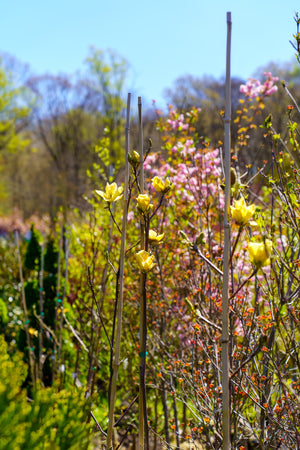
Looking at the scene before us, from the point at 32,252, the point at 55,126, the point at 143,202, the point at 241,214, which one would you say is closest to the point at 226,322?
the point at 241,214

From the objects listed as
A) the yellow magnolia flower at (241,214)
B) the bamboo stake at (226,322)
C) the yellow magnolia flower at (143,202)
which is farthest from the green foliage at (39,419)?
the yellow magnolia flower at (241,214)

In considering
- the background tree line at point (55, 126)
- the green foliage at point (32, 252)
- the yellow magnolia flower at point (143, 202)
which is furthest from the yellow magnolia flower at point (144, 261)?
the background tree line at point (55, 126)

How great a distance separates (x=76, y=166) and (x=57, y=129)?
203cm

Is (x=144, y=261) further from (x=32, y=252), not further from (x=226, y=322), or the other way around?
(x=32, y=252)

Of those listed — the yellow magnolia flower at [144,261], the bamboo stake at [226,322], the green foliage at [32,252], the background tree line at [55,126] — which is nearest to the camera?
the bamboo stake at [226,322]

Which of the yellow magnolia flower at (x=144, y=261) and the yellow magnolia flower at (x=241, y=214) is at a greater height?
the yellow magnolia flower at (x=241, y=214)

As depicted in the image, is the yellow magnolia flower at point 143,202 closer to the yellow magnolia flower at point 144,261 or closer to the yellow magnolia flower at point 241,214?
the yellow magnolia flower at point 144,261

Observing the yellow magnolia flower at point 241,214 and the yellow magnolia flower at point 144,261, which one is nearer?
the yellow magnolia flower at point 241,214

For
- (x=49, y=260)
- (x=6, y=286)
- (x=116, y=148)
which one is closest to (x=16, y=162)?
(x=116, y=148)

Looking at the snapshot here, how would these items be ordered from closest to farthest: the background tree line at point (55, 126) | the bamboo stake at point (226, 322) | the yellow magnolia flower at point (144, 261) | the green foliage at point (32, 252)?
the bamboo stake at point (226, 322) < the yellow magnolia flower at point (144, 261) < the green foliage at point (32, 252) < the background tree line at point (55, 126)

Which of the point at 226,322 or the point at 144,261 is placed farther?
the point at 144,261

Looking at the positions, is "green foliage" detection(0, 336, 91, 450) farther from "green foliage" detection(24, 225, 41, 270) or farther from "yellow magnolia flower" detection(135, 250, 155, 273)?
"green foliage" detection(24, 225, 41, 270)

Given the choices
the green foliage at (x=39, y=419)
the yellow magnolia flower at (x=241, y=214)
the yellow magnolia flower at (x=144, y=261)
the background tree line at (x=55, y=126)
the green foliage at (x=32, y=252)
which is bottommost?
the green foliage at (x=39, y=419)

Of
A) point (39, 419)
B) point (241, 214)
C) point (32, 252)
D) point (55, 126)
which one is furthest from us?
point (55, 126)
